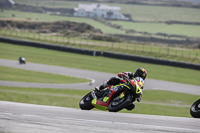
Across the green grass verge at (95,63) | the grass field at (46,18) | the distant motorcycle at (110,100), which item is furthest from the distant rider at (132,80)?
the grass field at (46,18)

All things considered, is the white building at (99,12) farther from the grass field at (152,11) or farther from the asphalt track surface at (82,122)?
the asphalt track surface at (82,122)

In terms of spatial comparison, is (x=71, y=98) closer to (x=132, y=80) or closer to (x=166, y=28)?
(x=132, y=80)

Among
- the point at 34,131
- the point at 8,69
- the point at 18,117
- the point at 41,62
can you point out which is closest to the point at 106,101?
the point at 18,117

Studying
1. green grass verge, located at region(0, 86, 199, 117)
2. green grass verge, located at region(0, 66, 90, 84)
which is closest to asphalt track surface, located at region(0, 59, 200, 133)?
green grass verge, located at region(0, 86, 199, 117)

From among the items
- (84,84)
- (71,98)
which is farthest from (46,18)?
(71,98)

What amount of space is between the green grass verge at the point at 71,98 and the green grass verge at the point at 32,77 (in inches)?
151

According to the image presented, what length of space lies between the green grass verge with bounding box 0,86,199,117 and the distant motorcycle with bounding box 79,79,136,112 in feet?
29.4

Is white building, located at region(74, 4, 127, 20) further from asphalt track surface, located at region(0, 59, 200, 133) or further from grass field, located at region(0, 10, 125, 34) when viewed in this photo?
asphalt track surface, located at region(0, 59, 200, 133)

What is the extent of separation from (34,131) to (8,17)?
9327 centimetres

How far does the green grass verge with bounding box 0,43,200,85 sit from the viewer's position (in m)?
37.3

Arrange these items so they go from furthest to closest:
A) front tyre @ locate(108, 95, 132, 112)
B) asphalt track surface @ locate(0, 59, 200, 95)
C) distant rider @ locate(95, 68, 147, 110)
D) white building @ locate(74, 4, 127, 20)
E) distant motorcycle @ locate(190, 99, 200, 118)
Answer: white building @ locate(74, 4, 127, 20)
asphalt track surface @ locate(0, 59, 200, 95)
distant rider @ locate(95, 68, 147, 110)
front tyre @ locate(108, 95, 132, 112)
distant motorcycle @ locate(190, 99, 200, 118)

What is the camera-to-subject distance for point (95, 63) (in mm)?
43000

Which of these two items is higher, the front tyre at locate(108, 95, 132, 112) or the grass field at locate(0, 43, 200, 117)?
the front tyre at locate(108, 95, 132, 112)

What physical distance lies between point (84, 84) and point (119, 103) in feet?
64.5
